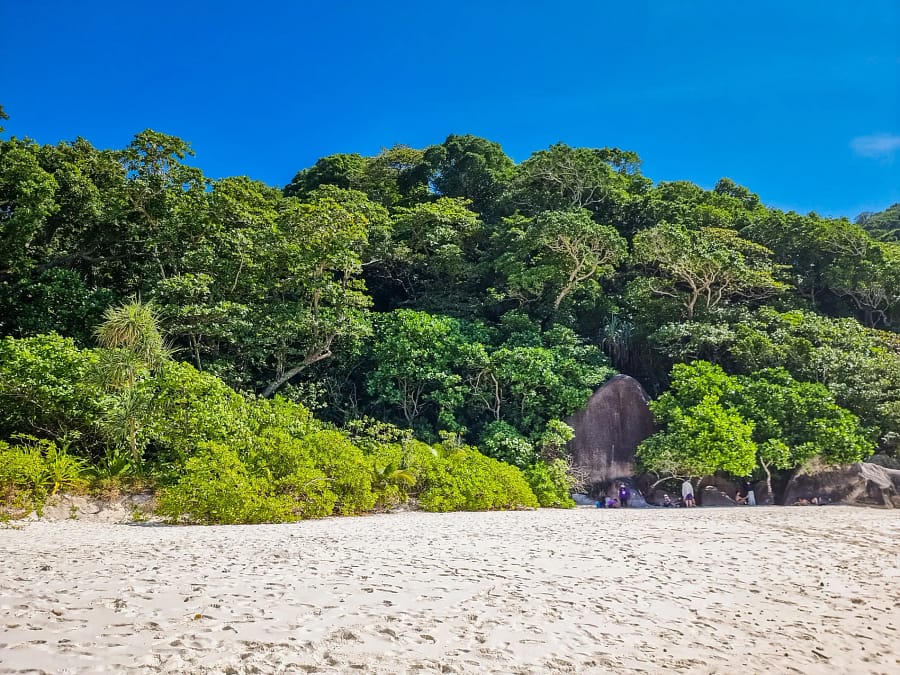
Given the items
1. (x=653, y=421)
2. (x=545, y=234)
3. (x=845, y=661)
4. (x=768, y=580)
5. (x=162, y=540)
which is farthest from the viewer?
(x=545, y=234)

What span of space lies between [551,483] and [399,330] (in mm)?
7854

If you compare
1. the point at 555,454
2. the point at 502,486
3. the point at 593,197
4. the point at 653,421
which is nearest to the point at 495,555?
the point at 502,486

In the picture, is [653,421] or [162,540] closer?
[162,540]

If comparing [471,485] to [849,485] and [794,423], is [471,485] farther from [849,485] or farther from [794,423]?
[849,485]

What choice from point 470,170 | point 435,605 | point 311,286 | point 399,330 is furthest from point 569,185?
point 435,605

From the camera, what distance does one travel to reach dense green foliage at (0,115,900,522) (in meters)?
12.1

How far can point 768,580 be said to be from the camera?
19.9 ft

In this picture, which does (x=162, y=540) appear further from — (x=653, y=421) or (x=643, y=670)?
(x=653, y=421)

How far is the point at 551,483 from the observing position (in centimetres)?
1691

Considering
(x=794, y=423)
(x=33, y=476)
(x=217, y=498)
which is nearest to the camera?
(x=217, y=498)

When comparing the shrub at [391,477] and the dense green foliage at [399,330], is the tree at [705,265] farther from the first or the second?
the shrub at [391,477]

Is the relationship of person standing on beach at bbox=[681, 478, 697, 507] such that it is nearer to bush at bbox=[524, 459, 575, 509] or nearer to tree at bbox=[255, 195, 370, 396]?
bush at bbox=[524, 459, 575, 509]

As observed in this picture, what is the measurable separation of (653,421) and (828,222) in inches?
530

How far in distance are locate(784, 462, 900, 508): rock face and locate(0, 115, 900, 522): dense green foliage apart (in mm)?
630
